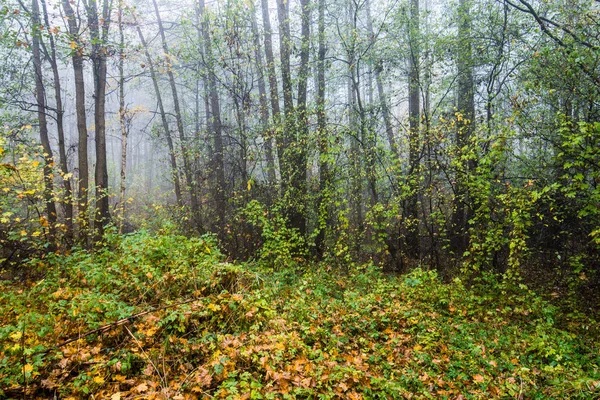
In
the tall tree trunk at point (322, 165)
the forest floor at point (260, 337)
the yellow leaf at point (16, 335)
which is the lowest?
the forest floor at point (260, 337)

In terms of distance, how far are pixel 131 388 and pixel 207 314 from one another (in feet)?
4.42

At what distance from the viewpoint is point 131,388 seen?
3514mm

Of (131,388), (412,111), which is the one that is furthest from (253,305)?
(412,111)

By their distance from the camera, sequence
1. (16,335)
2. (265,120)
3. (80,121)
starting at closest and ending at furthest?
(16,335) < (80,121) < (265,120)

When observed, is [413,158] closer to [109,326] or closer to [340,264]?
[340,264]

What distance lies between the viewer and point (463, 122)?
8.32 meters

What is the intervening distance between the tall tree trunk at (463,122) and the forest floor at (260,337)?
1.91 m

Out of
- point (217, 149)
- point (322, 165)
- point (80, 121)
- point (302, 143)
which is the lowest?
point (322, 165)

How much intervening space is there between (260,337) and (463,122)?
7.14 metres

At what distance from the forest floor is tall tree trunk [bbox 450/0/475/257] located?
6.25 feet

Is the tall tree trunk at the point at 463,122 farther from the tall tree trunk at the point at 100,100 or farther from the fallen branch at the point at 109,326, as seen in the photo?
the tall tree trunk at the point at 100,100

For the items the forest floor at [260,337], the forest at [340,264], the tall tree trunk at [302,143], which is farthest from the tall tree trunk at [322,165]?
the forest floor at [260,337]

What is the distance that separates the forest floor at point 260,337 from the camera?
361cm

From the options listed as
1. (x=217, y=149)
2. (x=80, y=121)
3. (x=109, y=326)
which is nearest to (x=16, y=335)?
(x=109, y=326)
